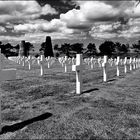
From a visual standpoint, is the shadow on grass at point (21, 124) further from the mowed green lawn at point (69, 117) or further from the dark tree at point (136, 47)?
the dark tree at point (136, 47)

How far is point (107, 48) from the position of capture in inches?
3907

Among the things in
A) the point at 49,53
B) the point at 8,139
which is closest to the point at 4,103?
the point at 8,139

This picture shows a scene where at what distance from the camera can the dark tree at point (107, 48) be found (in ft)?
325

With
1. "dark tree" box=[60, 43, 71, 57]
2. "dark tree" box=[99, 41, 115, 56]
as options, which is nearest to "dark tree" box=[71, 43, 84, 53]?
"dark tree" box=[60, 43, 71, 57]

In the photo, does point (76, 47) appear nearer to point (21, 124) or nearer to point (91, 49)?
point (91, 49)

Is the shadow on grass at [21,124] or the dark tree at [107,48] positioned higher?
the dark tree at [107,48]

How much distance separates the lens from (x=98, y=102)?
215 inches

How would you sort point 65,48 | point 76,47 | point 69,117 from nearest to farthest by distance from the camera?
point 69,117
point 65,48
point 76,47

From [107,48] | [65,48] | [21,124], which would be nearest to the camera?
[21,124]

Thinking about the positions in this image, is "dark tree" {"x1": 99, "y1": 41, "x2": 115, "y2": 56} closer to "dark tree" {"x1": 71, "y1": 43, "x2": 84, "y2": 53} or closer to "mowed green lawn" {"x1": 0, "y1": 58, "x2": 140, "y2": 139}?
"dark tree" {"x1": 71, "y1": 43, "x2": 84, "y2": 53}

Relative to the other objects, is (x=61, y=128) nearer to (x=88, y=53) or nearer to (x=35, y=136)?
(x=35, y=136)

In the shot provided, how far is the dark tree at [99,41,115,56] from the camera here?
99.0m

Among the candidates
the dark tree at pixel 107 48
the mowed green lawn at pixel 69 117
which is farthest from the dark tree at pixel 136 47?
the mowed green lawn at pixel 69 117

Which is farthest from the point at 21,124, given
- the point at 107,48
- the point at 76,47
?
the point at 107,48
